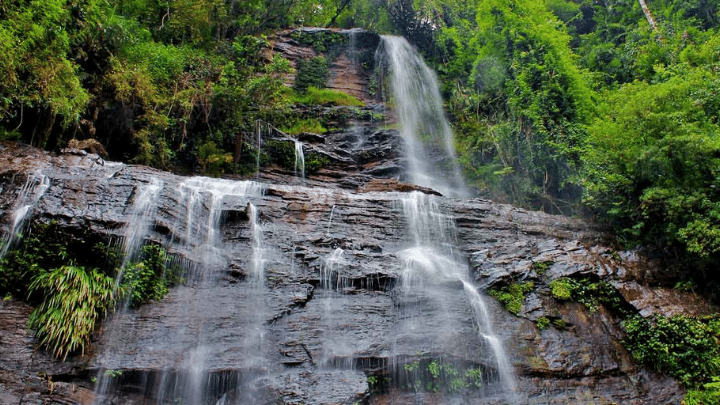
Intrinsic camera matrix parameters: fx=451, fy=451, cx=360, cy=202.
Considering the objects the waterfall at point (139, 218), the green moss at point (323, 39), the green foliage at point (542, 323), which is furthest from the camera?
the green moss at point (323, 39)

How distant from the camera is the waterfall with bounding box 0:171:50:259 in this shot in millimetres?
7828

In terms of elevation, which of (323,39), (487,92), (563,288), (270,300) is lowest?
(270,300)

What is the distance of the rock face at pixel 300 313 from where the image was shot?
23.8 feet

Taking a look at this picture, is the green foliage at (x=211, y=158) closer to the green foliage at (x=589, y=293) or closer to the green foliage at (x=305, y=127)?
the green foliage at (x=305, y=127)

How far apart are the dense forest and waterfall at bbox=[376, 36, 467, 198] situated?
68 centimetres

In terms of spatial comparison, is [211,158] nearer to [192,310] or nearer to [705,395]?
[192,310]

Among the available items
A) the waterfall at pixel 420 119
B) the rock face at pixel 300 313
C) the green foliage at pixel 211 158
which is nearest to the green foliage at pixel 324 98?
the waterfall at pixel 420 119

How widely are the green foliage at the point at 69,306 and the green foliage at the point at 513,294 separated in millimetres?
7657

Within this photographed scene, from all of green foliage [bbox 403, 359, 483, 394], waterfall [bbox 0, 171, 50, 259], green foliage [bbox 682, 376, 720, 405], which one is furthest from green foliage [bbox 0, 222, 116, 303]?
green foliage [bbox 682, 376, 720, 405]

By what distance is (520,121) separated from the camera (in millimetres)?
16391

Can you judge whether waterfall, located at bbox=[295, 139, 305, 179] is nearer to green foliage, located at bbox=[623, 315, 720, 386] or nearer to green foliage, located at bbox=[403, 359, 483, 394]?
green foliage, located at bbox=[403, 359, 483, 394]

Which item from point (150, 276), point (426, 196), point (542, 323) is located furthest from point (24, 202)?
point (542, 323)

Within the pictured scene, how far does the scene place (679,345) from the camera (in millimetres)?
8953

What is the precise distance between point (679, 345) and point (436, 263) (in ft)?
16.5
